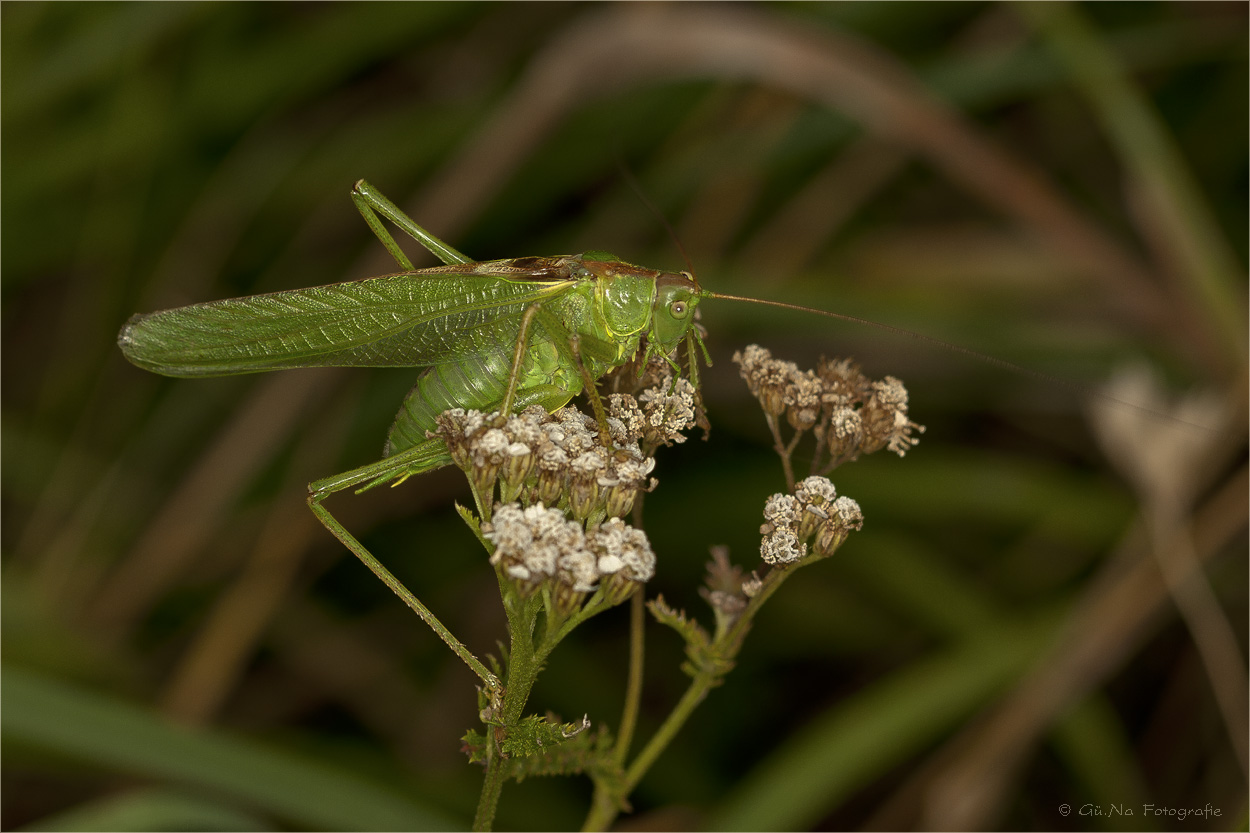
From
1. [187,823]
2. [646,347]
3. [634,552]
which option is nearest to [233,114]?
[646,347]

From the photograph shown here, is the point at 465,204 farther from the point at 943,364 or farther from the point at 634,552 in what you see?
the point at 634,552

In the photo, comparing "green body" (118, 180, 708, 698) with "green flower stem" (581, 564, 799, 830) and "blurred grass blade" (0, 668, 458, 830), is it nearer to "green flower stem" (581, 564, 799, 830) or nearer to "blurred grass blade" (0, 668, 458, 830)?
"green flower stem" (581, 564, 799, 830)

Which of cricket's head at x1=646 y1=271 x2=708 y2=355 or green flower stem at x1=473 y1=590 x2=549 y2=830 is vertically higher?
cricket's head at x1=646 y1=271 x2=708 y2=355

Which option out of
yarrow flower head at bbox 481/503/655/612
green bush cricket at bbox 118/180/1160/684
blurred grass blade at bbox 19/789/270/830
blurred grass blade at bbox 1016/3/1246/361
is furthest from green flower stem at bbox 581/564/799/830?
blurred grass blade at bbox 1016/3/1246/361

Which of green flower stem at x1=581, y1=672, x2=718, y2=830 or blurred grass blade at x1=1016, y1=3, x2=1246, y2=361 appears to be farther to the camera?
blurred grass blade at x1=1016, y1=3, x2=1246, y2=361

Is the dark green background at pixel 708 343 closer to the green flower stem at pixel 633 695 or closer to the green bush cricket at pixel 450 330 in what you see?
the green flower stem at pixel 633 695

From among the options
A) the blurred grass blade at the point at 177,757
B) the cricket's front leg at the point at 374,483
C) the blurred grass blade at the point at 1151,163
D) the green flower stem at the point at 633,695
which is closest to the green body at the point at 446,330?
the cricket's front leg at the point at 374,483
